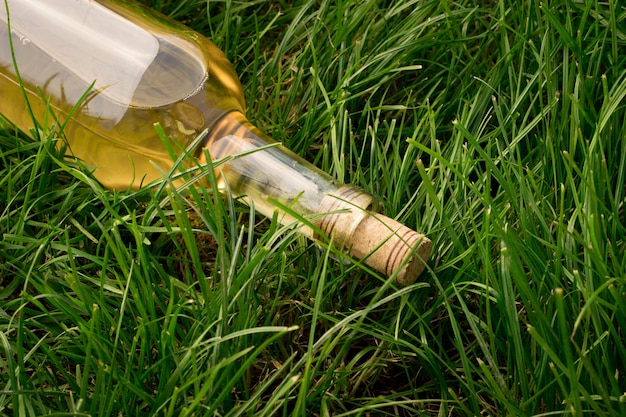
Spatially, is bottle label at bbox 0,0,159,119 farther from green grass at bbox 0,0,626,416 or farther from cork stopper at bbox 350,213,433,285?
cork stopper at bbox 350,213,433,285

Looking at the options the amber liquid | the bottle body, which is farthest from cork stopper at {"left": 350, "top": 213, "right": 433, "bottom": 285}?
the bottle body

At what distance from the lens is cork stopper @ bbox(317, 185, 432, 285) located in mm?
1214

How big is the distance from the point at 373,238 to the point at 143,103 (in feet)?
1.54

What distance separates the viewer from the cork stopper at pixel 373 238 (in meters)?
1.21

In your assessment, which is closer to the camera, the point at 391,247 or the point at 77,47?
the point at 391,247

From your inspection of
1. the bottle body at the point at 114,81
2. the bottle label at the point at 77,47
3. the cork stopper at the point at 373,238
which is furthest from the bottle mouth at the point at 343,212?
the bottle label at the point at 77,47

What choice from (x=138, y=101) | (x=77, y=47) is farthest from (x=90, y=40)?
(x=138, y=101)

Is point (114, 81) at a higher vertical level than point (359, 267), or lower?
higher

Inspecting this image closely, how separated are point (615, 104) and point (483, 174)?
250mm

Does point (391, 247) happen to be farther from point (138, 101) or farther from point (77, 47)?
point (77, 47)

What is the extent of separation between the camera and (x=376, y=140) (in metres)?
1.49

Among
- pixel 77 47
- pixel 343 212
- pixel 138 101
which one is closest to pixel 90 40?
pixel 77 47

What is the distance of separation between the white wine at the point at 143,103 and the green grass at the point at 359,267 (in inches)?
2.4

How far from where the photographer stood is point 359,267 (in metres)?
1.29
